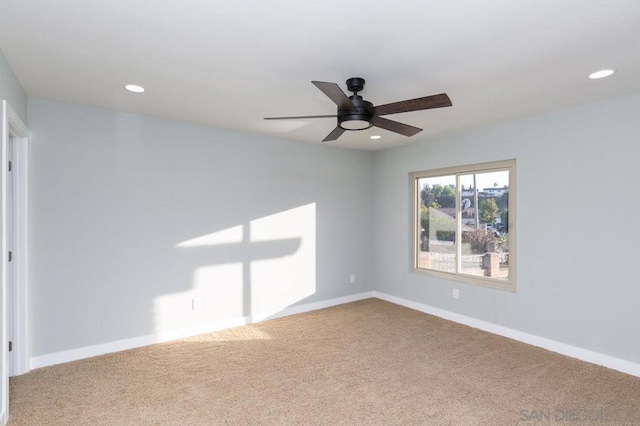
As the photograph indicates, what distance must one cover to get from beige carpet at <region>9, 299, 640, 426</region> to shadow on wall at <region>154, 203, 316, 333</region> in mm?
357

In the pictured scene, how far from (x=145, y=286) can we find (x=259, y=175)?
184cm

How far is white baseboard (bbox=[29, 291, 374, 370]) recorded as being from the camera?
10.6 feet

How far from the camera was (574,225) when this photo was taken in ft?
11.3

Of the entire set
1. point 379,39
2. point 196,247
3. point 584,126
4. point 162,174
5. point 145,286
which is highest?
point 379,39

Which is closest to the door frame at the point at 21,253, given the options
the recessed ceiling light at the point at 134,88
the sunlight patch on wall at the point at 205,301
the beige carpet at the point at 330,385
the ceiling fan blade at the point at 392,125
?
the beige carpet at the point at 330,385

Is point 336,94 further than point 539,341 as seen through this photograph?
No

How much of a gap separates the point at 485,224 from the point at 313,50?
126 inches

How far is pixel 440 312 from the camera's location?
470 centimetres

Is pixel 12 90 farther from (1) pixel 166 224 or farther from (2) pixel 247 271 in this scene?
(2) pixel 247 271

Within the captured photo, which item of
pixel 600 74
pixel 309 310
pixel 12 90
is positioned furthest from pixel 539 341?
pixel 12 90

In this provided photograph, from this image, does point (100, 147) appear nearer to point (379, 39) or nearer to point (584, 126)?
point (379, 39)

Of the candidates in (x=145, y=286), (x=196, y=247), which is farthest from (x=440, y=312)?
(x=145, y=286)

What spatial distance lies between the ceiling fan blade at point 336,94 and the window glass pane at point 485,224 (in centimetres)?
263

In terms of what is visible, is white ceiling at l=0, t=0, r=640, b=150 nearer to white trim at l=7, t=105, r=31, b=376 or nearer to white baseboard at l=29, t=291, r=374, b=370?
white trim at l=7, t=105, r=31, b=376
